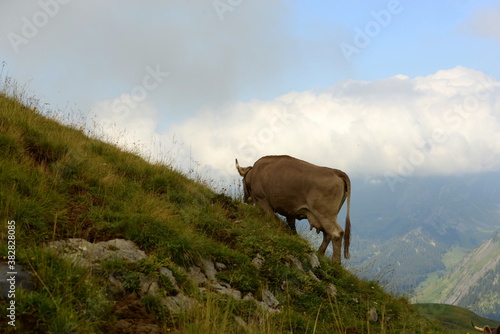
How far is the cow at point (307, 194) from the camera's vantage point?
1110cm

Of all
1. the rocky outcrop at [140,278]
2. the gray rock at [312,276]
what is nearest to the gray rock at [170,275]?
the rocky outcrop at [140,278]

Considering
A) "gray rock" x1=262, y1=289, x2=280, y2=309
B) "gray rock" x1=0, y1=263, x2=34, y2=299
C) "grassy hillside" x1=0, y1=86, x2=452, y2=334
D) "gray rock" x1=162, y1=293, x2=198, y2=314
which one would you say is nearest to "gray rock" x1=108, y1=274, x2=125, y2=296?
"grassy hillside" x1=0, y1=86, x2=452, y2=334

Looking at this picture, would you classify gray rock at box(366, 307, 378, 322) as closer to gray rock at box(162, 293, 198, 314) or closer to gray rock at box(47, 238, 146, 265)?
gray rock at box(162, 293, 198, 314)

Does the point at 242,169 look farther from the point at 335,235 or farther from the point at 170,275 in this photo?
the point at 170,275

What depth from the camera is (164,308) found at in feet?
17.5

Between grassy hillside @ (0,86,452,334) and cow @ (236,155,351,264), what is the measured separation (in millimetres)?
1220

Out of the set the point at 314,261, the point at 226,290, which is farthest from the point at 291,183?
the point at 226,290

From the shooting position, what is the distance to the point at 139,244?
662cm

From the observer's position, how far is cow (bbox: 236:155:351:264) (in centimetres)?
1110

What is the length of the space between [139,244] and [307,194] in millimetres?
5898

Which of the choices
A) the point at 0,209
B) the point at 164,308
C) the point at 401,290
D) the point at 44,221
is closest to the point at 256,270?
the point at 164,308

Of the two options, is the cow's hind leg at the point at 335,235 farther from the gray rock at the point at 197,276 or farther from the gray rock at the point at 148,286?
the gray rock at the point at 148,286

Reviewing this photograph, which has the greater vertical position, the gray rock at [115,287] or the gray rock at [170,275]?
the gray rock at [170,275]

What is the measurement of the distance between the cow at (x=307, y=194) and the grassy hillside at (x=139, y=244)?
1220 mm
